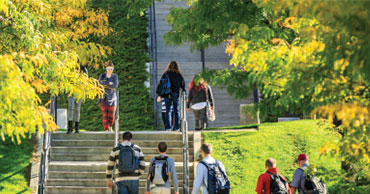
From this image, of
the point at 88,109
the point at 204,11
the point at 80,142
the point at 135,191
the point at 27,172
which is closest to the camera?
the point at 135,191

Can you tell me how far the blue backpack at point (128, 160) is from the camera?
8016 mm

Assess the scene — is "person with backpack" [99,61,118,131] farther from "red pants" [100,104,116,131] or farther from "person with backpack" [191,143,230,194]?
"person with backpack" [191,143,230,194]

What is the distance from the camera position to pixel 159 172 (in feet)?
26.2

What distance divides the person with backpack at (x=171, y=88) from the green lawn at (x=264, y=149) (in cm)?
95

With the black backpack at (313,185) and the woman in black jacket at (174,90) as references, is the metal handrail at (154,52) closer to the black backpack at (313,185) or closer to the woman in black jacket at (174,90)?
the woman in black jacket at (174,90)

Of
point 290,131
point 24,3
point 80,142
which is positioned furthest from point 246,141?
point 24,3

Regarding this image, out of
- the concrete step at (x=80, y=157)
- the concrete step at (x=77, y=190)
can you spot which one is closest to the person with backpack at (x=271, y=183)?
the concrete step at (x=77, y=190)

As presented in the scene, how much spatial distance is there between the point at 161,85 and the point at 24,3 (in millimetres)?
5153

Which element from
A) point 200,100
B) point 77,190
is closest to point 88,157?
point 77,190

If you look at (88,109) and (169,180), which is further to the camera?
(88,109)

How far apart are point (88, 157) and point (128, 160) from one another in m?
4.22

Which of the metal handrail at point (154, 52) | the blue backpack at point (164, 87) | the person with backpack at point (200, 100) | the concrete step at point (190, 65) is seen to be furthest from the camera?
the concrete step at point (190, 65)

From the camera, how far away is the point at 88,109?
1869 centimetres

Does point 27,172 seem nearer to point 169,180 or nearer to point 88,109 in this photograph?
point 169,180
